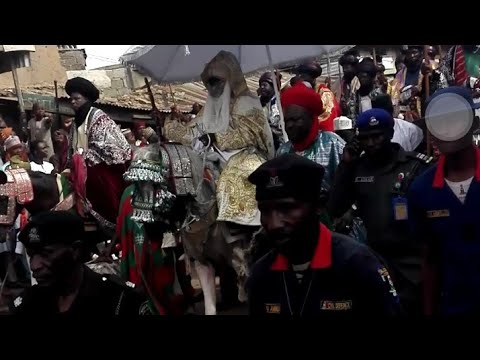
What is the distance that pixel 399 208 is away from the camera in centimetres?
595

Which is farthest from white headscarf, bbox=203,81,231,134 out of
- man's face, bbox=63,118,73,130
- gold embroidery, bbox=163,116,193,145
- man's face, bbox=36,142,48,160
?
man's face, bbox=63,118,73,130

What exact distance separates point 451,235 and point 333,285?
1.28m

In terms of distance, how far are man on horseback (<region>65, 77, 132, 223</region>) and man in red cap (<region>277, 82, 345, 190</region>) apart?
6.87 feet

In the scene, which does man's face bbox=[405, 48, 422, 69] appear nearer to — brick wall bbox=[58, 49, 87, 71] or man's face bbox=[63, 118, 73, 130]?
man's face bbox=[63, 118, 73, 130]

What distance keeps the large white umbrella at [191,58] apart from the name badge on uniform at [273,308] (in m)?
5.18

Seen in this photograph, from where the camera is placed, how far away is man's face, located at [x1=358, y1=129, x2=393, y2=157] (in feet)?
20.3

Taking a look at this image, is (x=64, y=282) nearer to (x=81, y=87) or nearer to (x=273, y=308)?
(x=273, y=308)

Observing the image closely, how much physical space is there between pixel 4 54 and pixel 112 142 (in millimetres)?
8977

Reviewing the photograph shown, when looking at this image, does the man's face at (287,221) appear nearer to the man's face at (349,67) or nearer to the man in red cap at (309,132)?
the man in red cap at (309,132)

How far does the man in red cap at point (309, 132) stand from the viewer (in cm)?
672

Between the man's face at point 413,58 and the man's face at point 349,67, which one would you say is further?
the man's face at point 413,58

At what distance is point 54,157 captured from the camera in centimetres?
1358

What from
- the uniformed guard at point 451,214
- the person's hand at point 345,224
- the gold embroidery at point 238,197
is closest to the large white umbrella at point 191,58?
the gold embroidery at point 238,197

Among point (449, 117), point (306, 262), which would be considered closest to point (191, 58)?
point (449, 117)
